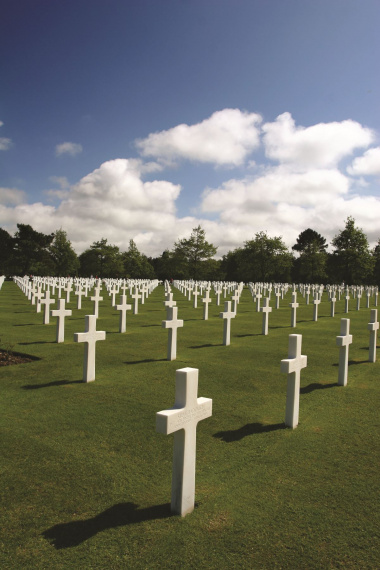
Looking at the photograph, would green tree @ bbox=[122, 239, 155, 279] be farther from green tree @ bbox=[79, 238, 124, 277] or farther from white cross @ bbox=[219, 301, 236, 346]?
white cross @ bbox=[219, 301, 236, 346]

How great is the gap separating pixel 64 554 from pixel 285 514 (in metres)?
1.56

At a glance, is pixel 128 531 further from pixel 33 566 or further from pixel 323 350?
pixel 323 350

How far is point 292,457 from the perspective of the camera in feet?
12.6

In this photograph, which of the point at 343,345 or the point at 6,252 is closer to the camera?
the point at 343,345

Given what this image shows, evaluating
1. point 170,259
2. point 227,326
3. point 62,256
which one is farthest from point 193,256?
point 227,326

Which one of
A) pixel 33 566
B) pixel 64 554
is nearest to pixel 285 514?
pixel 64 554

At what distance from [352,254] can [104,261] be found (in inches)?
1727

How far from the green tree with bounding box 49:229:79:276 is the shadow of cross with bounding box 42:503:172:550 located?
7382 cm

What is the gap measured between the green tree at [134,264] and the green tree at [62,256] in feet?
31.1

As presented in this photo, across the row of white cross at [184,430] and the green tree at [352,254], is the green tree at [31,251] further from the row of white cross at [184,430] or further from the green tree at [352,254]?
the row of white cross at [184,430]

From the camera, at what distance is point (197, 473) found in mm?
3473

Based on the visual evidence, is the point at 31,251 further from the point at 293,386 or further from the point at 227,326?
the point at 293,386

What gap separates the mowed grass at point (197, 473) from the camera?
8.21 feet

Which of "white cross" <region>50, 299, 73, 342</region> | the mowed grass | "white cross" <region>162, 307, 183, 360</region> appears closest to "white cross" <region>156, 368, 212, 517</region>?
the mowed grass
